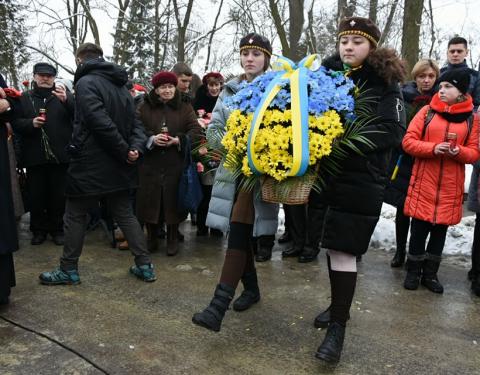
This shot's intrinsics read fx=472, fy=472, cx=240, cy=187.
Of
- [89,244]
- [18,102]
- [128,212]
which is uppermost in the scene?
[18,102]

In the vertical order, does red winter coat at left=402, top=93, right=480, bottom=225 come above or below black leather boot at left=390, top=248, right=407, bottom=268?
above

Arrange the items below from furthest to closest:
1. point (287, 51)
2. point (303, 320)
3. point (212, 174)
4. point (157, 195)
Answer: point (287, 51) < point (212, 174) < point (157, 195) < point (303, 320)

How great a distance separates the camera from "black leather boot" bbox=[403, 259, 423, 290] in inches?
161

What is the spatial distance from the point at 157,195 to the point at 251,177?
225cm

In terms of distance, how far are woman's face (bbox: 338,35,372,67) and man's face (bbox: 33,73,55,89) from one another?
3483 mm

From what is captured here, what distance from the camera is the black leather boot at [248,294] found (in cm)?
342

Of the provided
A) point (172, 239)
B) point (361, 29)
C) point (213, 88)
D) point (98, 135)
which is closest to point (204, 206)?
point (172, 239)

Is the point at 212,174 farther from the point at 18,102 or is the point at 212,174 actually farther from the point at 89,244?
A: the point at 18,102

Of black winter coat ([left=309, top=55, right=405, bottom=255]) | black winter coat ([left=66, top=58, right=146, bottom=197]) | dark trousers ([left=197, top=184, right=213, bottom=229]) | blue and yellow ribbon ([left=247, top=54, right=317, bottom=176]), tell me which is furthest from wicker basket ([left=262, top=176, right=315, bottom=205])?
dark trousers ([left=197, top=184, right=213, bottom=229])

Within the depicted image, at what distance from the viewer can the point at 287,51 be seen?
12016mm

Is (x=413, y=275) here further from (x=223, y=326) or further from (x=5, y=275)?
(x=5, y=275)

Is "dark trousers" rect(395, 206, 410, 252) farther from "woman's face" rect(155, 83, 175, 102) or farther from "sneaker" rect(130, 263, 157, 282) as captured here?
"woman's face" rect(155, 83, 175, 102)

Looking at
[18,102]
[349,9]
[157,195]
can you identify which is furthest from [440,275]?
[349,9]

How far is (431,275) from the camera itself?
410 cm
